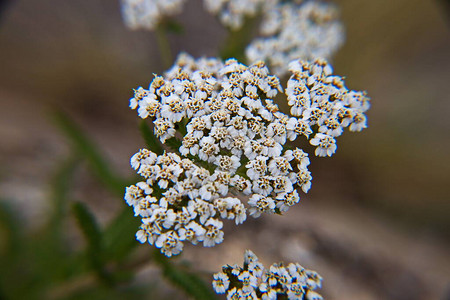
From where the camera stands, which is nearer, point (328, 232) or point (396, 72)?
point (328, 232)

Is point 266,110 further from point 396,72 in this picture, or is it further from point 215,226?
point 396,72

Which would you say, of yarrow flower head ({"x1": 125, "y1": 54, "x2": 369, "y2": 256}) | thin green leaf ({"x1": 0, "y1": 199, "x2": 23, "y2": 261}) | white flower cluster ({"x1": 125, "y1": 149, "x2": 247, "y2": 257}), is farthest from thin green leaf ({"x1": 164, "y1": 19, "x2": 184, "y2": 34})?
thin green leaf ({"x1": 0, "y1": 199, "x2": 23, "y2": 261})

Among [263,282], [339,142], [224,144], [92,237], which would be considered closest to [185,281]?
[263,282]

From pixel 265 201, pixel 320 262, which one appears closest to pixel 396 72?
pixel 320 262

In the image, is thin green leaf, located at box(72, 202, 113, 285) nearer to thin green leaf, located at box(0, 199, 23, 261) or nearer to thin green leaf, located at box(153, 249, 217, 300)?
thin green leaf, located at box(153, 249, 217, 300)

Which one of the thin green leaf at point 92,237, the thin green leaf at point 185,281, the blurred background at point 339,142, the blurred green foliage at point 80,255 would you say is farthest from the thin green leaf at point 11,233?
the thin green leaf at point 185,281

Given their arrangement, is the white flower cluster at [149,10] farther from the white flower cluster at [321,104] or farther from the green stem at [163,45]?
the white flower cluster at [321,104]

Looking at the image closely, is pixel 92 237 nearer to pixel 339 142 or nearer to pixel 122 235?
pixel 122 235

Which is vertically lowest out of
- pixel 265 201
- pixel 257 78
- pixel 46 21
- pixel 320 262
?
pixel 320 262
